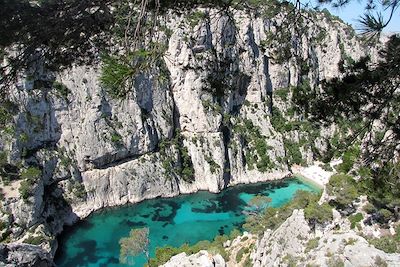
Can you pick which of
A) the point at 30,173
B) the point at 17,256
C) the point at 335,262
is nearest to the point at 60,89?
the point at 30,173

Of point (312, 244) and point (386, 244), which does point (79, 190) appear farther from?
point (386, 244)

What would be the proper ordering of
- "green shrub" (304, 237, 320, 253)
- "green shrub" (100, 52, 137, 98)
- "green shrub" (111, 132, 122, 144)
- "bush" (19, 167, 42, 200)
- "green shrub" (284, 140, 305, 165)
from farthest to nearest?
Result: "green shrub" (284, 140, 305, 165), "green shrub" (111, 132, 122, 144), "bush" (19, 167, 42, 200), "green shrub" (304, 237, 320, 253), "green shrub" (100, 52, 137, 98)

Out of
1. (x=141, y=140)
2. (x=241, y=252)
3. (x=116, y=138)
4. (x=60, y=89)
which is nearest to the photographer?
(x=241, y=252)

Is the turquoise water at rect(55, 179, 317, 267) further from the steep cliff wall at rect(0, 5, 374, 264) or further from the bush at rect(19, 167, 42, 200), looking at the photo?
the bush at rect(19, 167, 42, 200)

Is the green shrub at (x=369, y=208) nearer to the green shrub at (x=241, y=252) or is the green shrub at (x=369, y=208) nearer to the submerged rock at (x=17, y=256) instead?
the green shrub at (x=241, y=252)

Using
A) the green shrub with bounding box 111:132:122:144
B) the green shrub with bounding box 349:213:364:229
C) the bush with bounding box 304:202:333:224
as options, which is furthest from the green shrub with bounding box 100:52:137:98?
the green shrub with bounding box 111:132:122:144
